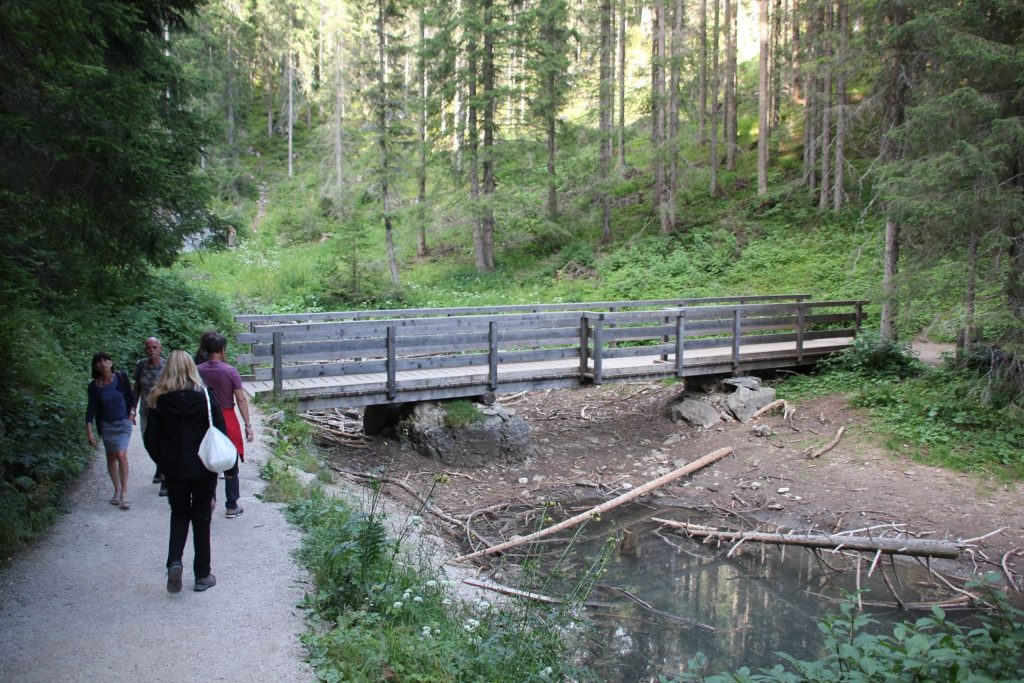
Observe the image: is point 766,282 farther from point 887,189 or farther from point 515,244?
point 515,244

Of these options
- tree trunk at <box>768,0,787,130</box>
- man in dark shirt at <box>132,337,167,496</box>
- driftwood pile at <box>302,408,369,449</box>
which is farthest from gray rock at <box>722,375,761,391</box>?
tree trunk at <box>768,0,787,130</box>

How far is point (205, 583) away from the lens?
5.45 m

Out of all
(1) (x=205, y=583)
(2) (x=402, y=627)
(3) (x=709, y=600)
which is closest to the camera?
(2) (x=402, y=627)

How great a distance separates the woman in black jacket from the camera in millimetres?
5352

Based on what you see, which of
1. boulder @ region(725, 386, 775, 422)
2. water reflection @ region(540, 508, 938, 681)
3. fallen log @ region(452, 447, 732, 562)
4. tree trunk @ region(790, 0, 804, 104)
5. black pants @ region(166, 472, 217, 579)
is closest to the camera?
black pants @ region(166, 472, 217, 579)

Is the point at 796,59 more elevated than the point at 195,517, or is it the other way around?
the point at 796,59

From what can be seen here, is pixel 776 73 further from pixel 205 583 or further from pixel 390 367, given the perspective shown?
pixel 205 583

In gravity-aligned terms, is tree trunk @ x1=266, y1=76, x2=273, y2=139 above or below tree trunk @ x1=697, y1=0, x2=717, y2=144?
above

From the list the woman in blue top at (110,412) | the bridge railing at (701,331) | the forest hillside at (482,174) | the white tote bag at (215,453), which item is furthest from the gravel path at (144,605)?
the bridge railing at (701,331)

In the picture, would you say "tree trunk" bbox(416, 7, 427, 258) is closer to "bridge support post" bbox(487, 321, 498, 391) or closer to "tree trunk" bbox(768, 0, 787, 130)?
"tree trunk" bbox(768, 0, 787, 130)

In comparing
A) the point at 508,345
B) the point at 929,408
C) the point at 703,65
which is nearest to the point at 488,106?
the point at 703,65

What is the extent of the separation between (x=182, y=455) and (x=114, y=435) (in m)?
2.41

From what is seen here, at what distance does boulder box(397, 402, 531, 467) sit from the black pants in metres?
5.99

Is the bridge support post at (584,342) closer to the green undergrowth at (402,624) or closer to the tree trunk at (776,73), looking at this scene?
the green undergrowth at (402,624)
